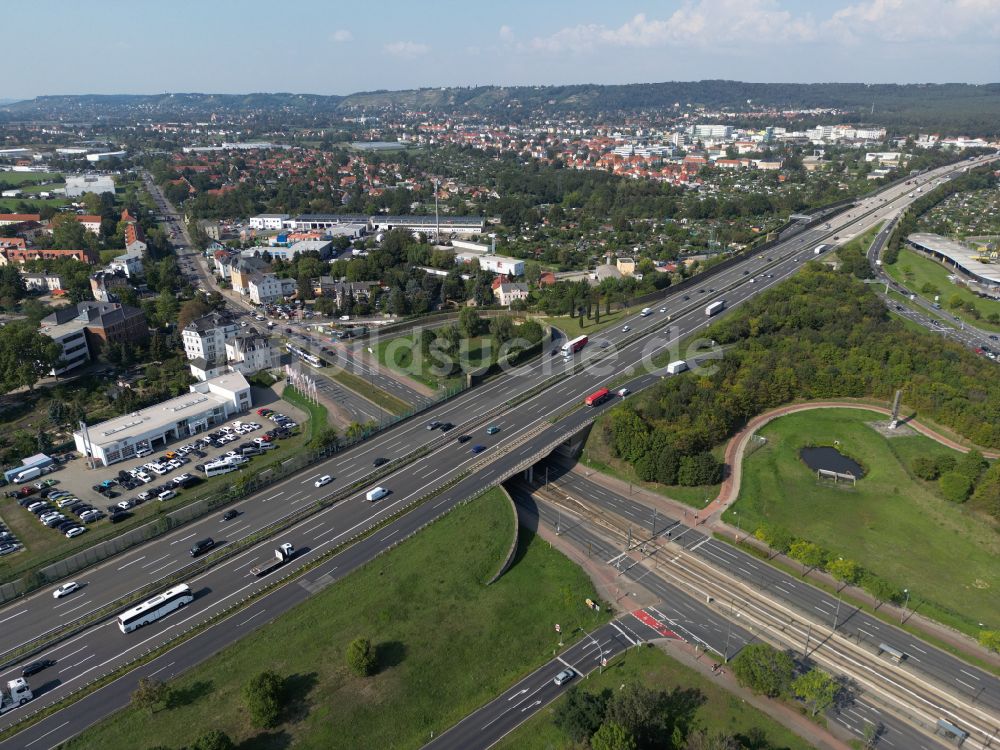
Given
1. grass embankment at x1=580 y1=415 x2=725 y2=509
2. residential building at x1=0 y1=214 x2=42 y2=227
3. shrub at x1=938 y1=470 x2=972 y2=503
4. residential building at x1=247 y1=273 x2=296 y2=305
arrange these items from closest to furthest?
1. shrub at x1=938 y1=470 x2=972 y2=503
2. grass embankment at x1=580 y1=415 x2=725 y2=509
3. residential building at x1=247 y1=273 x2=296 y2=305
4. residential building at x1=0 y1=214 x2=42 y2=227

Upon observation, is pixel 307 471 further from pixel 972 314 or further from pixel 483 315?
pixel 972 314

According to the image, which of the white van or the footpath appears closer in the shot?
the footpath

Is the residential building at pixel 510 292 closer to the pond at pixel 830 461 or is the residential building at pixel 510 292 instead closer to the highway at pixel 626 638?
the pond at pixel 830 461

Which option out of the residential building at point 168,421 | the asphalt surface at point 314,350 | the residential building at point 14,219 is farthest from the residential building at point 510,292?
the residential building at point 14,219

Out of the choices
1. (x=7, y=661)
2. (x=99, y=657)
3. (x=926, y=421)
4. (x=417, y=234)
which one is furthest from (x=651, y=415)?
(x=417, y=234)

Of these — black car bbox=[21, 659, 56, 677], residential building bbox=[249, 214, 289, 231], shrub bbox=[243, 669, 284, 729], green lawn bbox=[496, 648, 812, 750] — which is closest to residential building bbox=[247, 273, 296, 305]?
residential building bbox=[249, 214, 289, 231]

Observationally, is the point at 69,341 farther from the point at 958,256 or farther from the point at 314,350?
the point at 958,256

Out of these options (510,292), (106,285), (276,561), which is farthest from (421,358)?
(106,285)

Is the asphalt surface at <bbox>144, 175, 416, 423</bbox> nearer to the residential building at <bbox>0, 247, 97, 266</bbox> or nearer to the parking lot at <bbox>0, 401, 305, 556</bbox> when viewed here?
the parking lot at <bbox>0, 401, 305, 556</bbox>
